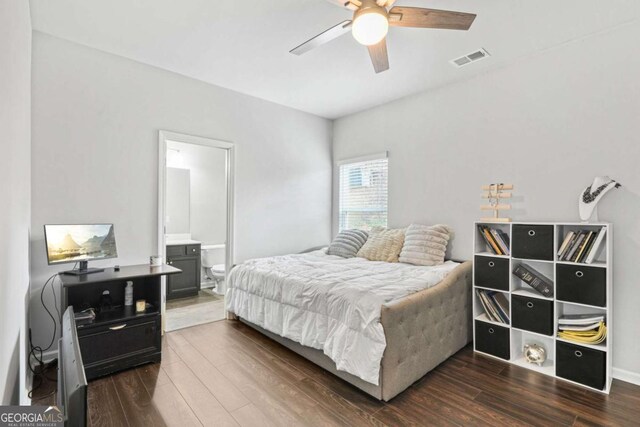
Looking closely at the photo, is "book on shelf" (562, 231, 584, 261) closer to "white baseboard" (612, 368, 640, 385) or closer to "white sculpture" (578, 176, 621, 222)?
"white sculpture" (578, 176, 621, 222)

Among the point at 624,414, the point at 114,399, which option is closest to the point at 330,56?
the point at 114,399

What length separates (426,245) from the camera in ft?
11.0

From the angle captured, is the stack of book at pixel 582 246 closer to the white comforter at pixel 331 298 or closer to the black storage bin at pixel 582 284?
the black storage bin at pixel 582 284

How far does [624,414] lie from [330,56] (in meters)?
3.46

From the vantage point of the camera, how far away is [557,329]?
8.23 feet

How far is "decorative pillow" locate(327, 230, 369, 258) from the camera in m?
3.96

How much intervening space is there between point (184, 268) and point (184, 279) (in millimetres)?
162

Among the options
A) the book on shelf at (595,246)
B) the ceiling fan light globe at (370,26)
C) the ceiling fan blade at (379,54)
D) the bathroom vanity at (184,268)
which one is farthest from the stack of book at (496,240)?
the bathroom vanity at (184,268)

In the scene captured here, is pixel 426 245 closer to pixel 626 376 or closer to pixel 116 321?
pixel 626 376

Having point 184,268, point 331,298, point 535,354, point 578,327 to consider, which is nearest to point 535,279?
point 578,327

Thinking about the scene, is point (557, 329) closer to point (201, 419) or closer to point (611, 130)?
point (611, 130)

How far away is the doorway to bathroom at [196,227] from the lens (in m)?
4.58

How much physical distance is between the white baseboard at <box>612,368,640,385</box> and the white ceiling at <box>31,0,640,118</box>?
2.69 m

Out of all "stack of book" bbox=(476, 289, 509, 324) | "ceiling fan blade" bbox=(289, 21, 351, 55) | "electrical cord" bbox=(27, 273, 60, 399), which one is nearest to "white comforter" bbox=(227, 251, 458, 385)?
"stack of book" bbox=(476, 289, 509, 324)
